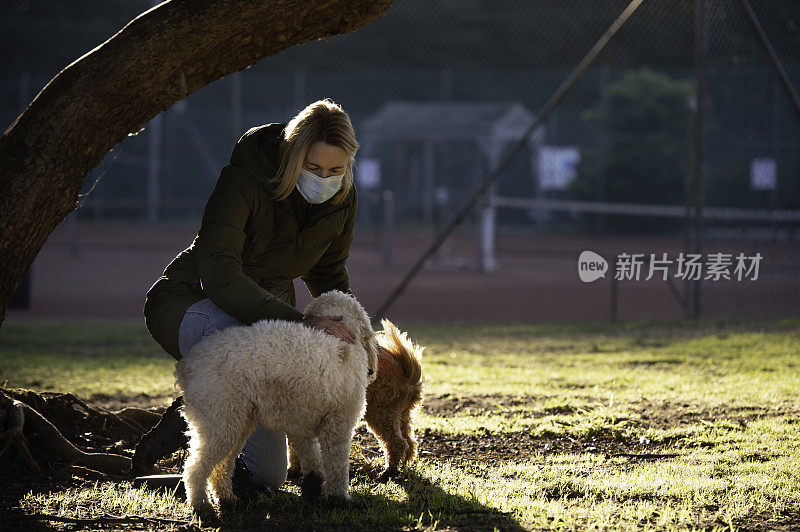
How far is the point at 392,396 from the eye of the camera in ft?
12.9

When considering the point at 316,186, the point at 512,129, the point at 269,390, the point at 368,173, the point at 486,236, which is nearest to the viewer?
the point at 269,390

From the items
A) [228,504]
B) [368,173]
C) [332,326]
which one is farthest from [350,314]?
[368,173]

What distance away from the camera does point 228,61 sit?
414 cm

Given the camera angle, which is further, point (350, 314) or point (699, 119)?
point (699, 119)

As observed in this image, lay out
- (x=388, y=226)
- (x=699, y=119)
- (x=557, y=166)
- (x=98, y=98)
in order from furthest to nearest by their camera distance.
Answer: (x=557, y=166) → (x=388, y=226) → (x=699, y=119) → (x=98, y=98)

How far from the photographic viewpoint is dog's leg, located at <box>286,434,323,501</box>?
333 cm

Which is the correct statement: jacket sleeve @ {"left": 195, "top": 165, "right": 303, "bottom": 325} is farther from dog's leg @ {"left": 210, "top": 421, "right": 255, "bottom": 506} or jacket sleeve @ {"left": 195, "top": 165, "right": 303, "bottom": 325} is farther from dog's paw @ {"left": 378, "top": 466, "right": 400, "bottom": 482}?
dog's paw @ {"left": 378, "top": 466, "right": 400, "bottom": 482}

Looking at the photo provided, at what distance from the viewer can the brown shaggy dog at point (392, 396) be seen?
3.91m

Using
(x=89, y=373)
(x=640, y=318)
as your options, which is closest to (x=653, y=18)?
(x=640, y=318)

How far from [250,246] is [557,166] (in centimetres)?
2016

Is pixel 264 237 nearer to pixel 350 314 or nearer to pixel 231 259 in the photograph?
pixel 231 259

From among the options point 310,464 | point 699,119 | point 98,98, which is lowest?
point 310,464

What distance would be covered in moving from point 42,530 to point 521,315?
815 centimetres

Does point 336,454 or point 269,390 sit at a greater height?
point 269,390
